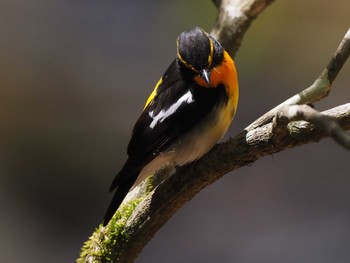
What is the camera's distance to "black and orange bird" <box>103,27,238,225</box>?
2.57 m

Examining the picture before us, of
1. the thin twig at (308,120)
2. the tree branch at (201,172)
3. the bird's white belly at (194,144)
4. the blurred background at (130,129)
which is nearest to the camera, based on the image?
the thin twig at (308,120)

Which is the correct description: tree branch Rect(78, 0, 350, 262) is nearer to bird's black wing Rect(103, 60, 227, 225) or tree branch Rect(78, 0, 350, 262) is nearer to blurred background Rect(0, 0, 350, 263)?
bird's black wing Rect(103, 60, 227, 225)

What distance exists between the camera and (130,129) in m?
5.58

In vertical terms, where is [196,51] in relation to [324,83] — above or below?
above

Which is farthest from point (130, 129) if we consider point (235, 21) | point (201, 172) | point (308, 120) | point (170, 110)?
point (308, 120)

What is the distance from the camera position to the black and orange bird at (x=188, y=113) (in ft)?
8.43

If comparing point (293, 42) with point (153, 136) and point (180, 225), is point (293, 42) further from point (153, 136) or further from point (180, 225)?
point (153, 136)

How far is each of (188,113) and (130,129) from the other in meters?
3.00

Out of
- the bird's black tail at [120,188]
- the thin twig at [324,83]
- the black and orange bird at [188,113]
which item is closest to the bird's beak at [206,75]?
the black and orange bird at [188,113]

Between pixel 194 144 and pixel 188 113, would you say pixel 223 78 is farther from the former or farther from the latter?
pixel 194 144

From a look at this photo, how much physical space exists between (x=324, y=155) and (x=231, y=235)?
1.08 meters

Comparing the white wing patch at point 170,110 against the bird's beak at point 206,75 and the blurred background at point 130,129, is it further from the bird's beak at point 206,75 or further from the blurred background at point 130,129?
the blurred background at point 130,129

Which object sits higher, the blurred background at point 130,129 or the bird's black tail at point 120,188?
the blurred background at point 130,129

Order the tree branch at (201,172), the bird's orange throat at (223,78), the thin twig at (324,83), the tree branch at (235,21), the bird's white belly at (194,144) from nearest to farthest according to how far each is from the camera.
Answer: the tree branch at (201,172)
the thin twig at (324,83)
the bird's white belly at (194,144)
the bird's orange throat at (223,78)
the tree branch at (235,21)
